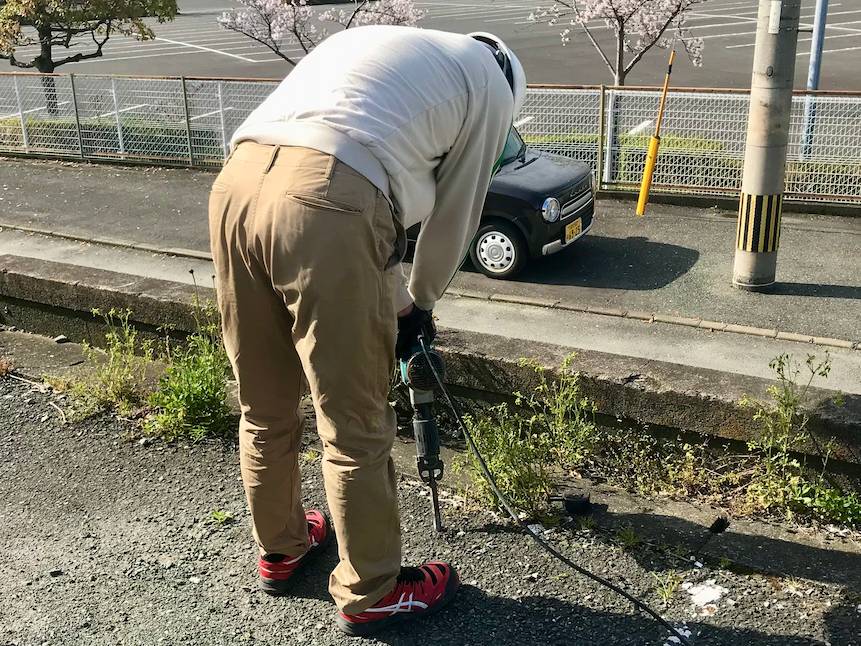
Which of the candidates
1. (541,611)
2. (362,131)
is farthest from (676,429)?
(362,131)

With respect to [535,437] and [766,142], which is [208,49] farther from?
[535,437]

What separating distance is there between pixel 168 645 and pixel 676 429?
195cm

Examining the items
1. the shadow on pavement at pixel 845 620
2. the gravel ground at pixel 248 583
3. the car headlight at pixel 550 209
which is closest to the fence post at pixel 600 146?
the car headlight at pixel 550 209

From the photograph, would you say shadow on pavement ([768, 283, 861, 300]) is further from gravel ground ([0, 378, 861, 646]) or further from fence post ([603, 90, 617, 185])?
gravel ground ([0, 378, 861, 646])

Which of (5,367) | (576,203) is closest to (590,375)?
(5,367)

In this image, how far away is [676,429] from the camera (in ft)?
11.6

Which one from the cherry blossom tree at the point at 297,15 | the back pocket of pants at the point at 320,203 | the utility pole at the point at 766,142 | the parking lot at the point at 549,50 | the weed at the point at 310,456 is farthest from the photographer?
the parking lot at the point at 549,50

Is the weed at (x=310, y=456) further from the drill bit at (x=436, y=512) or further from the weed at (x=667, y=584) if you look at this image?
the weed at (x=667, y=584)

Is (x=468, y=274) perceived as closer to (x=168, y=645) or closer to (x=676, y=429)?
(x=676, y=429)

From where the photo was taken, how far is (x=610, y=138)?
1009cm

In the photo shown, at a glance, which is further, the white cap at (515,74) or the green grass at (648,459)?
the green grass at (648,459)

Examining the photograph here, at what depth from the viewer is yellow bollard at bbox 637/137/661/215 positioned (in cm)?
937

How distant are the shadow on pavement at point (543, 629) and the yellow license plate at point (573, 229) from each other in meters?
5.43

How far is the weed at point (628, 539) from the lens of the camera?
3.14m
